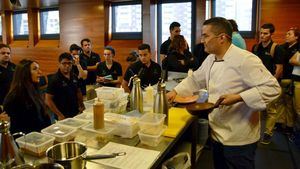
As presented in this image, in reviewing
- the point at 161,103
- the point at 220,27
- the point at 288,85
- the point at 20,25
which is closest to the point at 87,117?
the point at 161,103

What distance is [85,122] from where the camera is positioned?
65.3 inches

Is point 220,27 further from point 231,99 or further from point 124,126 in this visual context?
point 124,126

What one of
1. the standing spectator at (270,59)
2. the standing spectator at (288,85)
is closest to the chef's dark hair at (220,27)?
the standing spectator at (270,59)

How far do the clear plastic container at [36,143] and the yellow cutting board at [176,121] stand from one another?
2.23ft

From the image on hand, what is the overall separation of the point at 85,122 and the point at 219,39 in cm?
100

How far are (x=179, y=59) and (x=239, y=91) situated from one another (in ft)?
5.97

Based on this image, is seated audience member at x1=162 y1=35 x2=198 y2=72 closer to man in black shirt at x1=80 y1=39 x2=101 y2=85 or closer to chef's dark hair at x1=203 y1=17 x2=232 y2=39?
man in black shirt at x1=80 y1=39 x2=101 y2=85

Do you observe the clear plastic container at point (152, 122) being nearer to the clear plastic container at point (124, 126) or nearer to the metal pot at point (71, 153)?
the clear plastic container at point (124, 126)

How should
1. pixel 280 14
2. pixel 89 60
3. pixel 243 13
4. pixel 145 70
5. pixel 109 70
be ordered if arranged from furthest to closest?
pixel 243 13
pixel 89 60
pixel 280 14
pixel 109 70
pixel 145 70

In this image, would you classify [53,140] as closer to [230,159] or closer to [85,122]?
[85,122]

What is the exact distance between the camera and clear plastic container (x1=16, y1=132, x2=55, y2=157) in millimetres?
1324

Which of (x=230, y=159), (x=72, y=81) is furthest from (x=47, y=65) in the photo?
(x=230, y=159)

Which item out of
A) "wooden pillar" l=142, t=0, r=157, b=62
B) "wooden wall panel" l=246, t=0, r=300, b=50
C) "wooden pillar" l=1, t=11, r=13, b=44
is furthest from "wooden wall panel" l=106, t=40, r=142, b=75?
"wooden pillar" l=1, t=11, r=13, b=44

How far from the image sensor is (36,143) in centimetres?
134
